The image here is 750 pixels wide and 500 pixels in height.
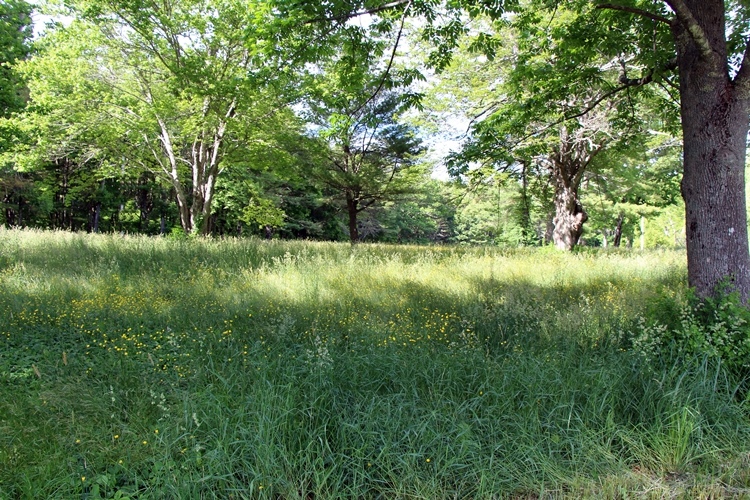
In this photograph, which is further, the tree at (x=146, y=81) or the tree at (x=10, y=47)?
the tree at (x=10, y=47)

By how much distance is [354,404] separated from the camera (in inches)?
113

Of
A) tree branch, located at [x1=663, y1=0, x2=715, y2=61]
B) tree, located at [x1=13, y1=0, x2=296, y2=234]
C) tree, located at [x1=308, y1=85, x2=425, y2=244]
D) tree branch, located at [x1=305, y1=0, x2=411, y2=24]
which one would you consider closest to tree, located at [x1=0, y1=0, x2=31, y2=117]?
tree, located at [x1=13, y1=0, x2=296, y2=234]

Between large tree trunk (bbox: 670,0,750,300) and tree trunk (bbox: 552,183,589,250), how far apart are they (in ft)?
36.4

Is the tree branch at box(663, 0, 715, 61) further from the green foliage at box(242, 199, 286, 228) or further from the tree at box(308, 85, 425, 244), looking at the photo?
the green foliage at box(242, 199, 286, 228)

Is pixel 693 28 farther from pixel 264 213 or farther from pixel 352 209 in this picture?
pixel 264 213

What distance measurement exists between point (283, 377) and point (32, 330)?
359 centimetres

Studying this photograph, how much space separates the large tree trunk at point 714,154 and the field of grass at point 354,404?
70 cm

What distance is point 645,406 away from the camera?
2.79 meters

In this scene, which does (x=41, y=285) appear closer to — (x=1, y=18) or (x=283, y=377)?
(x=283, y=377)

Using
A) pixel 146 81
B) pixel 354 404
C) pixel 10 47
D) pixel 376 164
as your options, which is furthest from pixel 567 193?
pixel 10 47

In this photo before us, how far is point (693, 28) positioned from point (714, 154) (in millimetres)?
1287

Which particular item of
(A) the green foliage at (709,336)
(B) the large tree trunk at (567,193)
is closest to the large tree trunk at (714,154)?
(A) the green foliage at (709,336)

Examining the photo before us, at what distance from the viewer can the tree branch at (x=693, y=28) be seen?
145 inches

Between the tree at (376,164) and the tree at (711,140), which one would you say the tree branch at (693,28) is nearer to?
the tree at (711,140)
